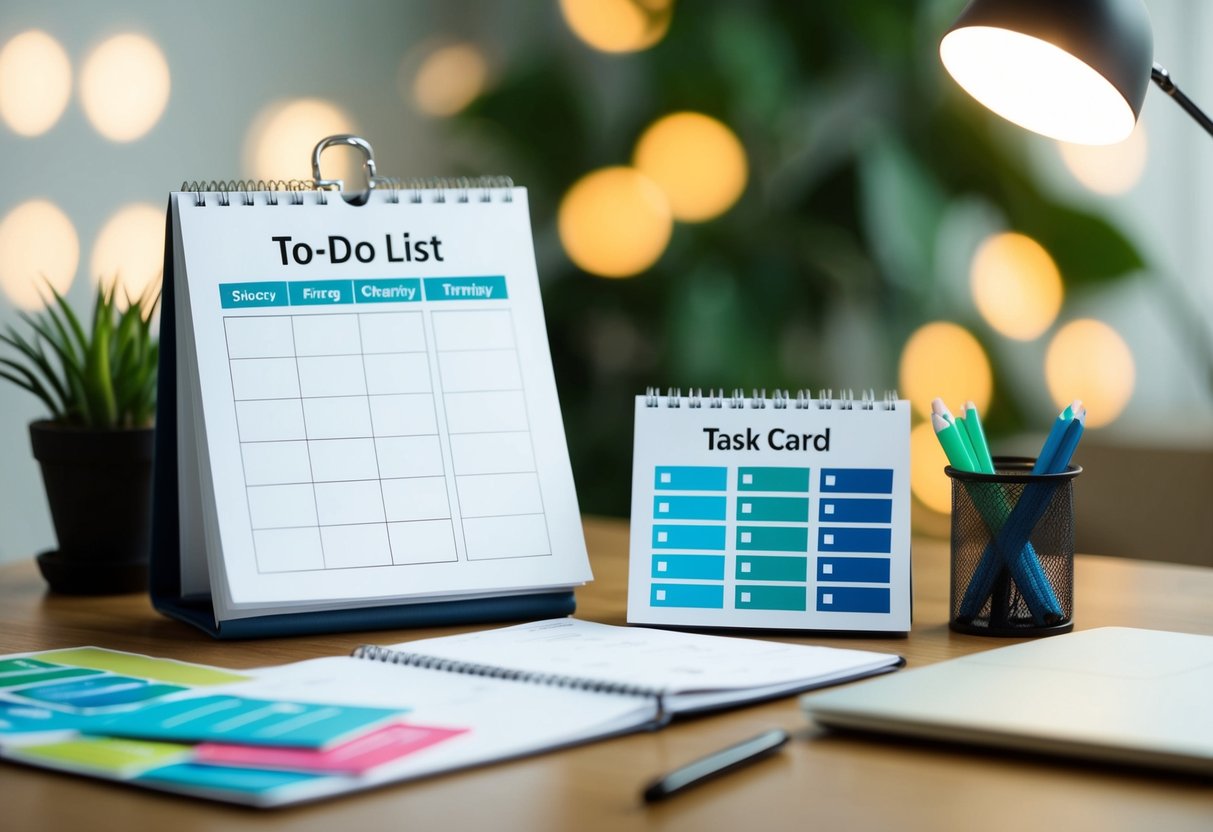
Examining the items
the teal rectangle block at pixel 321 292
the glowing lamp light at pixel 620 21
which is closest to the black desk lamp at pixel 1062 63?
the teal rectangle block at pixel 321 292

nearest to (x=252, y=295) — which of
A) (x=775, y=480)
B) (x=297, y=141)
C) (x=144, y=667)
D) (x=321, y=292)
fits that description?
(x=321, y=292)

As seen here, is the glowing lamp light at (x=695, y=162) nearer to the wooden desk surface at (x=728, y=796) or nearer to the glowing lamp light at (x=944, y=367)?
the glowing lamp light at (x=944, y=367)

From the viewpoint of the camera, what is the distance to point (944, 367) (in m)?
2.52

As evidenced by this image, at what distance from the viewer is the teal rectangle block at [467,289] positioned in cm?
107

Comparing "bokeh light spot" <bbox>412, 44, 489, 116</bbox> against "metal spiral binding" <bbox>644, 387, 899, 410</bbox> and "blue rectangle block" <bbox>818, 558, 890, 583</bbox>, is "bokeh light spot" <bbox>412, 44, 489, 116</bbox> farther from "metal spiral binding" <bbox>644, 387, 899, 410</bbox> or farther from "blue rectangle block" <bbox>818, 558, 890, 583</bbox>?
"blue rectangle block" <bbox>818, 558, 890, 583</bbox>

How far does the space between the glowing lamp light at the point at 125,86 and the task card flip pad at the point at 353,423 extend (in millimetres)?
984

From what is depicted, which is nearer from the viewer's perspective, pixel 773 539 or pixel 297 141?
pixel 773 539

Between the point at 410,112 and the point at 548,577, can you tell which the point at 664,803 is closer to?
the point at 548,577

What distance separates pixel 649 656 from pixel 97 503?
55 cm

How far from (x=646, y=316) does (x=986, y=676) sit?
6.19 ft

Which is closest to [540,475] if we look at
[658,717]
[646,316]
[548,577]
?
[548,577]

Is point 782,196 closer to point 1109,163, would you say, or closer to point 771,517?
point 1109,163

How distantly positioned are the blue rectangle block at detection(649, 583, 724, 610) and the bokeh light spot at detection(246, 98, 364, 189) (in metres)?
1.36

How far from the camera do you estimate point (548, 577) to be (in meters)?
1.01
